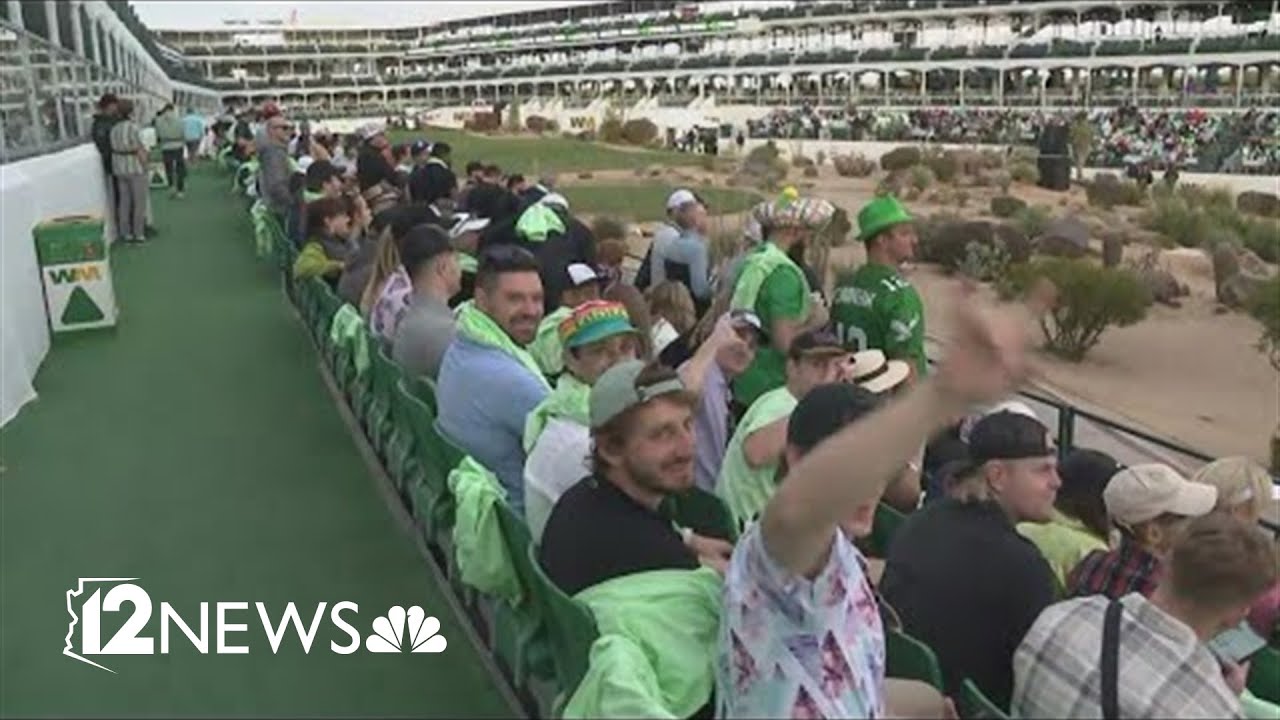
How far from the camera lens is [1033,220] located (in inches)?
1332

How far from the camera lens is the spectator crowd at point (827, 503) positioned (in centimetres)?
255

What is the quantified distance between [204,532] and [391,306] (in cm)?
151

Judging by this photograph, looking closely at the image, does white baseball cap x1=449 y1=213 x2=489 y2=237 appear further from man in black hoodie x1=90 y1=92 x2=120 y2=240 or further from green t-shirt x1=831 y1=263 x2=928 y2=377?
man in black hoodie x1=90 y1=92 x2=120 y2=240

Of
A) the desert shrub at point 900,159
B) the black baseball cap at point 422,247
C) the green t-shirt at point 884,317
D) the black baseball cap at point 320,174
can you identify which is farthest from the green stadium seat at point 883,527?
the desert shrub at point 900,159

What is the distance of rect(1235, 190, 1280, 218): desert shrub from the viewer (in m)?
37.1

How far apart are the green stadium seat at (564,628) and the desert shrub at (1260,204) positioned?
3733 cm

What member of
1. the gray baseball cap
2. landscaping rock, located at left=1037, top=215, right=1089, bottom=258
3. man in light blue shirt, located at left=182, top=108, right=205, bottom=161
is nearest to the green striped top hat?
the gray baseball cap

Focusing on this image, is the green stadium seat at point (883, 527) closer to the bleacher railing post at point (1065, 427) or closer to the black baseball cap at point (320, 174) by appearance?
the bleacher railing post at point (1065, 427)

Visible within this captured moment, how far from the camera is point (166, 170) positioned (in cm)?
2242

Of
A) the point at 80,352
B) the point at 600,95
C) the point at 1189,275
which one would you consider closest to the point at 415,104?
the point at 600,95

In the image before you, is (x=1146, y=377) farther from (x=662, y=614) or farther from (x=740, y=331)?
(x=662, y=614)

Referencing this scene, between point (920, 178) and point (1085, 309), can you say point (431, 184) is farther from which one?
point (920, 178)

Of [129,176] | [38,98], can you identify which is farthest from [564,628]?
[129,176]

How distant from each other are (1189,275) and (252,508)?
25.8 m
